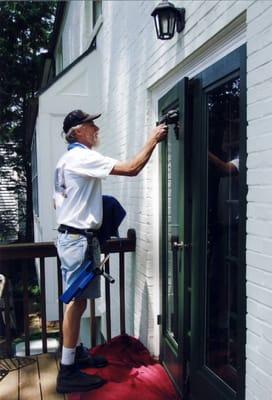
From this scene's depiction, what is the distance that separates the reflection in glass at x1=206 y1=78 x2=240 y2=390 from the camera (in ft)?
6.76

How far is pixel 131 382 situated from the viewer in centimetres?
267

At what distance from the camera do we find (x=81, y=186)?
260 cm

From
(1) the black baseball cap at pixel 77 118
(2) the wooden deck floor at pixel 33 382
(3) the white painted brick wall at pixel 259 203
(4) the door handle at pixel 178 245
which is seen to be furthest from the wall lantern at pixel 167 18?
(2) the wooden deck floor at pixel 33 382

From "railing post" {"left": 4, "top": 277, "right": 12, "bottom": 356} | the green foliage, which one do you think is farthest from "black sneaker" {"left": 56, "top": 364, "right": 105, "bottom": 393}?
the green foliage

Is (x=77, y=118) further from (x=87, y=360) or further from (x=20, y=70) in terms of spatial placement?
(x=20, y=70)

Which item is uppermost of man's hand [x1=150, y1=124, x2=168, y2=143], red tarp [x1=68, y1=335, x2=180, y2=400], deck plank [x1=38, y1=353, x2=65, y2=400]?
man's hand [x1=150, y1=124, x2=168, y2=143]

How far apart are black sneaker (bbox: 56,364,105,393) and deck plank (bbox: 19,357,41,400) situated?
153 millimetres

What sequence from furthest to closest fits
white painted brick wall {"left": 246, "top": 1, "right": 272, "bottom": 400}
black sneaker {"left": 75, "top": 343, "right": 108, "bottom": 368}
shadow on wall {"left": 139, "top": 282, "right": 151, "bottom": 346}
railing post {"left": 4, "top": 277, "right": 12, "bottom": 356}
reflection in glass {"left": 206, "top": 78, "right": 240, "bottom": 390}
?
shadow on wall {"left": 139, "top": 282, "right": 151, "bottom": 346}
railing post {"left": 4, "top": 277, "right": 12, "bottom": 356}
black sneaker {"left": 75, "top": 343, "right": 108, "bottom": 368}
reflection in glass {"left": 206, "top": 78, "right": 240, "bottom": 390}
white painted brick wall {"left": 246, "top": 1, "right": 272, "bottom": 400}

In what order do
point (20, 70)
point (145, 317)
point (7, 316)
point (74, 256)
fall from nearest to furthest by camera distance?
point (74, 256) < point (7, 316) < point (145, 317) < point (20, 70)

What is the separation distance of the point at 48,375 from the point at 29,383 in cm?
15

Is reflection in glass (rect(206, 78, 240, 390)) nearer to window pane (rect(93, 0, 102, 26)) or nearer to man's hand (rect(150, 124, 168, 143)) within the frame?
man's hand (rect(150, 124, 168, 143))

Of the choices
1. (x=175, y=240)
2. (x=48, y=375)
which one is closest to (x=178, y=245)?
(x=175, y=240)

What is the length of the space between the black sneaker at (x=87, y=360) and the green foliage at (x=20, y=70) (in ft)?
32.0

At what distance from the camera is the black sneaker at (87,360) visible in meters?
2.85
